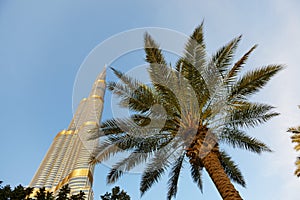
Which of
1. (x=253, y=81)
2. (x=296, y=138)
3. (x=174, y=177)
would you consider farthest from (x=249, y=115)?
(x=296, y=138)

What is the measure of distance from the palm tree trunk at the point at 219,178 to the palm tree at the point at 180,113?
54 centimetres

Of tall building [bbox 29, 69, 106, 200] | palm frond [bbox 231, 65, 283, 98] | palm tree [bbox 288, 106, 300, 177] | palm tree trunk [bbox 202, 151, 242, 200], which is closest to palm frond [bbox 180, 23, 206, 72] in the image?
palm frond [bbox 231, 65, 283, 98]

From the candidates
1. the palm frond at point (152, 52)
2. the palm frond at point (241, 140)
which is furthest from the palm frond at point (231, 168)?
the palm frond at point (152, 52)

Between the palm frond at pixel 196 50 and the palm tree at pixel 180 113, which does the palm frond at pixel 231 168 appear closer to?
the palm tree at pixel 180 113

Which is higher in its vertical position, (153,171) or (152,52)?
(152,52)

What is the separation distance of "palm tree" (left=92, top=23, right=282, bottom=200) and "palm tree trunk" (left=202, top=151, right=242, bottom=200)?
54 cm

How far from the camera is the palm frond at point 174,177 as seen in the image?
10.1 metres

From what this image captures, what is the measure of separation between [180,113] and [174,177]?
2.56 meters

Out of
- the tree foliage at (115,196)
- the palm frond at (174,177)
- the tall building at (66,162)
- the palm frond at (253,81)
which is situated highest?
the tall building at (66,162)

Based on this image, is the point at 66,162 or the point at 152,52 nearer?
the point at 152,52

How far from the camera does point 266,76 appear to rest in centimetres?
926

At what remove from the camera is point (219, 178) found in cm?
782

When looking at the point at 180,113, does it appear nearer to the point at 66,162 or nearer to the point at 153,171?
the point at 153,171

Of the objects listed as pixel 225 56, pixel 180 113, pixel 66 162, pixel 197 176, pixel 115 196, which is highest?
pixel 66 162
